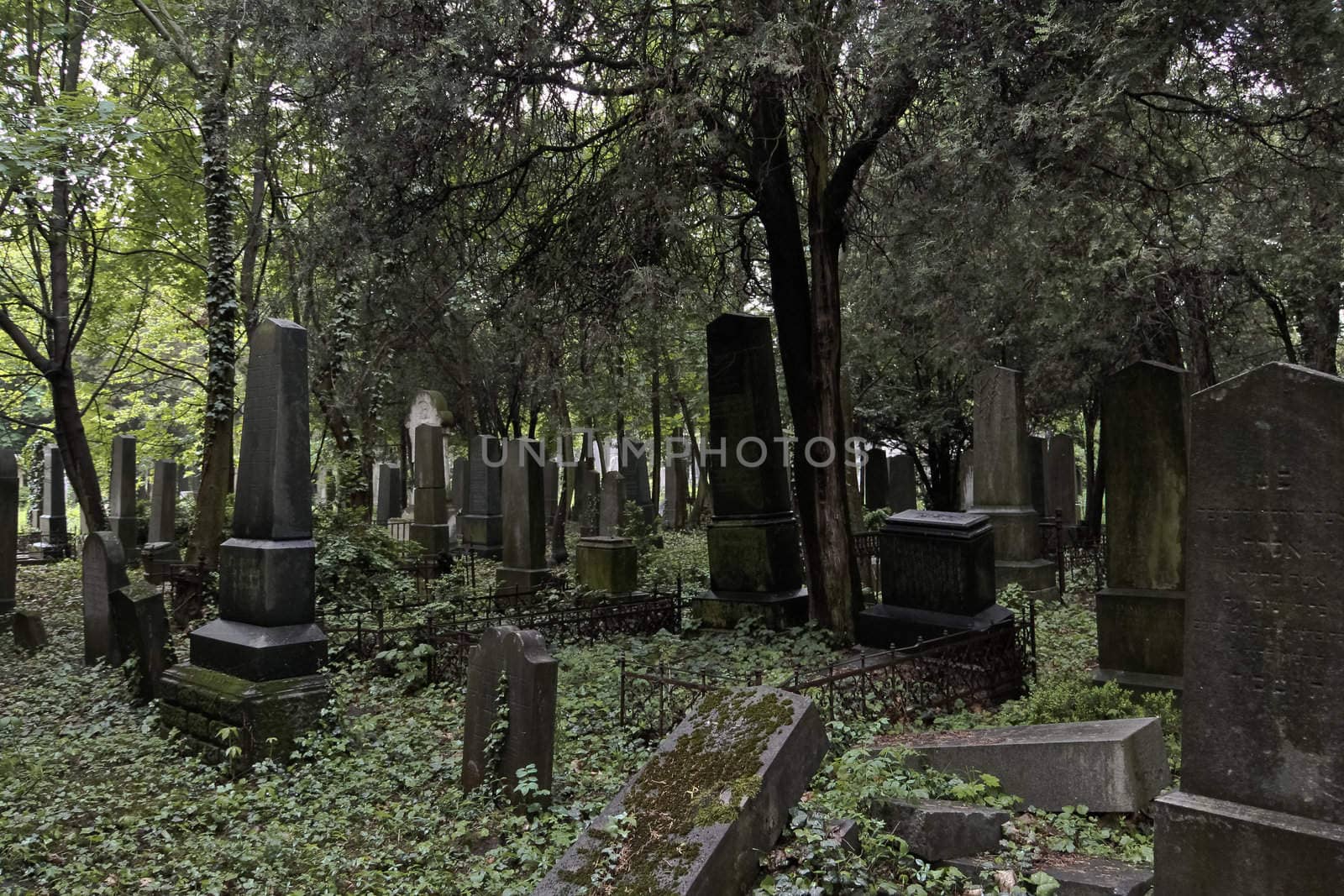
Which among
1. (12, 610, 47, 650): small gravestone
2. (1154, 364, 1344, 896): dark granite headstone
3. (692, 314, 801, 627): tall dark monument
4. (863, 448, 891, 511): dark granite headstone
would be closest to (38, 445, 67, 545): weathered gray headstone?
(12, 610, 47, 650): small gravestone

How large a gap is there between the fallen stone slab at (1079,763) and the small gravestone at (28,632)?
11415 mm

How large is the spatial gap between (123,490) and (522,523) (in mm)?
11580

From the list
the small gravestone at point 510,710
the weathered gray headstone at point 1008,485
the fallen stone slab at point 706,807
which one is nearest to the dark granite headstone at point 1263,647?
the fallen stone slab at point 706,807

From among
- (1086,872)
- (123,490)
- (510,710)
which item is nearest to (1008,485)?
(510,710)

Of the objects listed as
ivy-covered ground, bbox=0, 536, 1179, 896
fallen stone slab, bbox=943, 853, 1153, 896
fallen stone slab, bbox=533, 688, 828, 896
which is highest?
fallen stone slab, bbox=533, 688, 828, 896

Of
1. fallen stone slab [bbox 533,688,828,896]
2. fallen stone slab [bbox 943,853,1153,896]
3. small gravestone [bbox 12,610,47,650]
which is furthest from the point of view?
small gravestone [bbox 12,610,47,650]

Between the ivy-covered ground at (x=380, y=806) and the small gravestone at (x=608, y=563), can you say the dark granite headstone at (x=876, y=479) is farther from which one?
the ivy-covered ground at (x=380, y=806)

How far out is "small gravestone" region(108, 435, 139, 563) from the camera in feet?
66.3

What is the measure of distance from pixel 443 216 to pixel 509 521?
6.27 meters

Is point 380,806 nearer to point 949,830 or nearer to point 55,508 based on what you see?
point 949,830

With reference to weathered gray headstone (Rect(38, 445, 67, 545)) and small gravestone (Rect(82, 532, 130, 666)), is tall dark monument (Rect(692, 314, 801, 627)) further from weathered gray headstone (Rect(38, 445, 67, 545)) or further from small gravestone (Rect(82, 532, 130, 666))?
weathered gray headstone (Rect(38, 445, 67, 545))

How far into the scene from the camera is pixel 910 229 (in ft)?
39.2

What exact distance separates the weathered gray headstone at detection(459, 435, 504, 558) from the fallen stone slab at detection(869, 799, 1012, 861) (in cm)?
1559

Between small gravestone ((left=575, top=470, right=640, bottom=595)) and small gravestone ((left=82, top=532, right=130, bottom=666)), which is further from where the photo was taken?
small gravestone ((left=575, top=470, right=640, bottom=595))
